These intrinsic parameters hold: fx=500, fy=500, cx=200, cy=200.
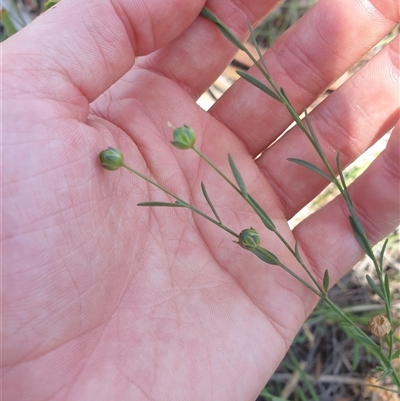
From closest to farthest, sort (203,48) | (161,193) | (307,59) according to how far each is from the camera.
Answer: (161,193), (203,48), (307,59)

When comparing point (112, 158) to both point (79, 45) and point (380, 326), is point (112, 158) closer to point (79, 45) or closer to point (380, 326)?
point (79, 45)

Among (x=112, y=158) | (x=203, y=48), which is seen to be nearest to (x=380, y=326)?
(x=112, y=158)

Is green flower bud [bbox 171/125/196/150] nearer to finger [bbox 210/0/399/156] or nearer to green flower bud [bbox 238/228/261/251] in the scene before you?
green flower bud [bbox 238/228/261/251]

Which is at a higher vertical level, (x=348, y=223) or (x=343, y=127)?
(x=343, y=127)

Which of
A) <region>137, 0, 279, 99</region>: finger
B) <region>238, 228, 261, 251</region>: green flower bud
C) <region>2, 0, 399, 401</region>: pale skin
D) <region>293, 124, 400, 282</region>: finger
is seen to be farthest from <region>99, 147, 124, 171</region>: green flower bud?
<region>293, 124, 400, 282</region>: finger

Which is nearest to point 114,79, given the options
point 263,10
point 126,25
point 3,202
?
point 126,25

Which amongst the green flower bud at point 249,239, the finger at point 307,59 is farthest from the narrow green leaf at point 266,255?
the finger at point 307,59

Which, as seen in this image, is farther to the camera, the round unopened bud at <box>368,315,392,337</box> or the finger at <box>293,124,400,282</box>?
the finger at <box>293,124,400,282</box>

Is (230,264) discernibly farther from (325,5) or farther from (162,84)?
(325,5)
